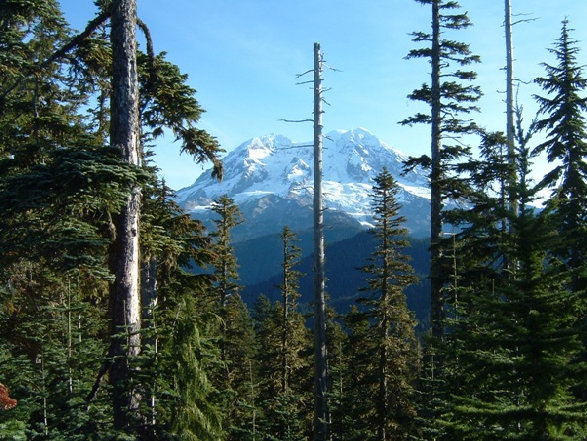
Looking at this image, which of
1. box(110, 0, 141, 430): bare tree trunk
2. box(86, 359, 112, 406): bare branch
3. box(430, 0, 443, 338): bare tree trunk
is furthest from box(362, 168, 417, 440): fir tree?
box(86, 359, 112, 406): bare branch

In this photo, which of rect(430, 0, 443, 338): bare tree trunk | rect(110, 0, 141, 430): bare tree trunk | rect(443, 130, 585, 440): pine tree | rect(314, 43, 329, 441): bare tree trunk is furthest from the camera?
rect(430, 0, 443, 338): bare tree trunk

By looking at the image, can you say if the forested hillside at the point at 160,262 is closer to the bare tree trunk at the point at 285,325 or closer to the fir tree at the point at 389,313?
the fir tree at the point at 389,313

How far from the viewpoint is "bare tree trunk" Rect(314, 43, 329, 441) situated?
1146 centimetres

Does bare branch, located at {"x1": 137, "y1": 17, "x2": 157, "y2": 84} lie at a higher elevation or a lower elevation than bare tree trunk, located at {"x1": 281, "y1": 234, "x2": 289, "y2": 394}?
higher

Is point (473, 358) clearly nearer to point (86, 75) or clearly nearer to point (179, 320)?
point (179, 320)

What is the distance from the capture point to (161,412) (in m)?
5.66

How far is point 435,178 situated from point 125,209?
33.7 feet

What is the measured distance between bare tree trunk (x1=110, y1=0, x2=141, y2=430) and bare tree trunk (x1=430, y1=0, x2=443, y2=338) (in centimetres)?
959

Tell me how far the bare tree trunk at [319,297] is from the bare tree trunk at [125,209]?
6413 mm

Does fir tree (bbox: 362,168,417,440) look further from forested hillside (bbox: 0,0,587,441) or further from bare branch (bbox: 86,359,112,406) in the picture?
bare branch (bbox: 86,359,112,406)

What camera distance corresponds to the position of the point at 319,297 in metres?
12.1

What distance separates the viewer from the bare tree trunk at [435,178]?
1352cm

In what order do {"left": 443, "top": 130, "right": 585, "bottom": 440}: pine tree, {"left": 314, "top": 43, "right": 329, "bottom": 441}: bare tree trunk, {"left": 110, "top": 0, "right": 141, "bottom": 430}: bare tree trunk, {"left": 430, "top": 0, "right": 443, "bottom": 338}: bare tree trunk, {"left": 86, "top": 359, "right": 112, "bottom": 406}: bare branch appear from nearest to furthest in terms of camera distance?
{"left": 443, "top": 130, "right": 585, "bottom": 440}: pine tree → {"left": 86, "top": 359, "right": 112, "bottom": 406}: bare branch → {"left": 110, "top": 0, "right": 141, "bottom": 430}: bare tree trunk → {"left": 314, "top": 43, "right": 329, "bottom": 441}: bare tree trunk → {"left": 430, "top": 0, "right": 443, "bottom": 338}: bare tree trunk

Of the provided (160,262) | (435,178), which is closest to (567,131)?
(435,178)
